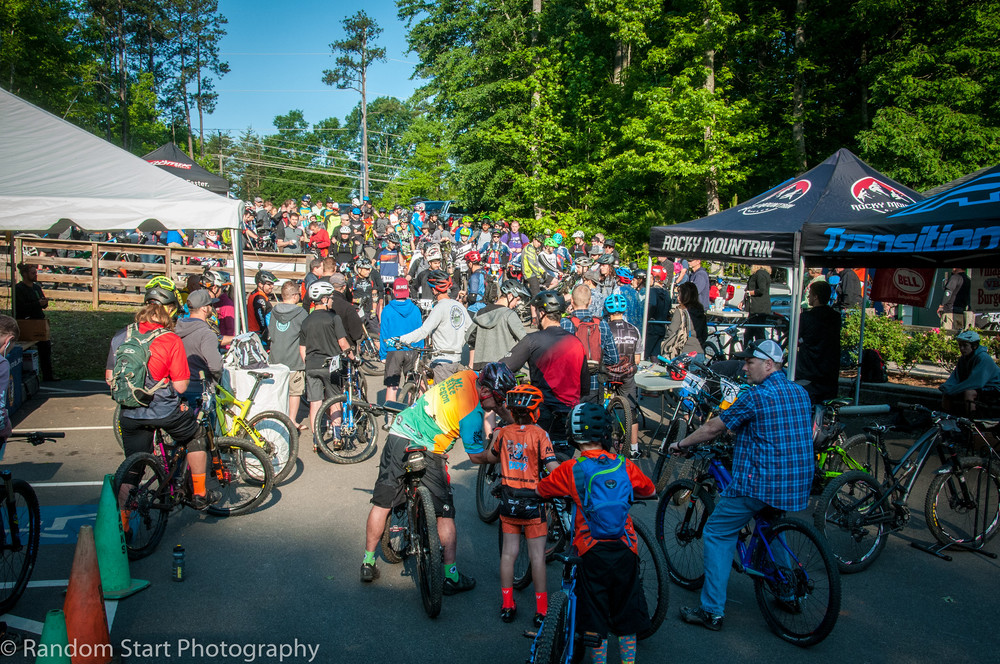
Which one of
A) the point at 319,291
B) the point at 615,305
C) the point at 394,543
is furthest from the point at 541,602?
the point at 319,291

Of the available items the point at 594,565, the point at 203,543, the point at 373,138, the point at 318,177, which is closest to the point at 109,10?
the point at 318,177

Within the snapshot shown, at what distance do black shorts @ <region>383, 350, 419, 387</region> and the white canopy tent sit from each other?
2.03 m

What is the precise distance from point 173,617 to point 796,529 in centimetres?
418

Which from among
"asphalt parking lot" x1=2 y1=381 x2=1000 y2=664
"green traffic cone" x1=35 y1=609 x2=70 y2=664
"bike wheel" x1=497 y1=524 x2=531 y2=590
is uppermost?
"green traffic cone" x1=35 y1=609 x2=70 y2=664

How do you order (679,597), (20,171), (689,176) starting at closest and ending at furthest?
1. (679,597)
2. (20,171)
3. (689,176)

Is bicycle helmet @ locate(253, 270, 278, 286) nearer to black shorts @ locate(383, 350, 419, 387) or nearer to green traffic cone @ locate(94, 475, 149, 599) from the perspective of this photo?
black shorts @ locate(383, 350, 419, 387)

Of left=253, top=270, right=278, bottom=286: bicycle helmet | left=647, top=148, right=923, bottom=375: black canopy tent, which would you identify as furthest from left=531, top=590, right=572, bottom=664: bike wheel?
left=253, top=270, right=278, bottom=286: bicycle helmet

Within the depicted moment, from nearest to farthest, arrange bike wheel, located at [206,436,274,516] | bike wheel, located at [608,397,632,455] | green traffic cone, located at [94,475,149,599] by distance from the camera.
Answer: green traffic cone, located at [94,475,149,599] < bike wheel, located at [206,436,274,516] < bike wheel, located at [608,397,632,455]

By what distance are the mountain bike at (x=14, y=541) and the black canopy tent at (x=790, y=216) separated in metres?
7.05

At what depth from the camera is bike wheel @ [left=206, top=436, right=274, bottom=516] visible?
257 inches

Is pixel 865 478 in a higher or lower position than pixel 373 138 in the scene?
lower

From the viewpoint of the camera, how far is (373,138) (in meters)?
91.4

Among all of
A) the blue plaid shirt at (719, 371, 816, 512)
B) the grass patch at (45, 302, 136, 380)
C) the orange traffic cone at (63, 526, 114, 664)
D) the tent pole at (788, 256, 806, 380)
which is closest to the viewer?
the orange traffic cone at (63, 526, 114, 664)

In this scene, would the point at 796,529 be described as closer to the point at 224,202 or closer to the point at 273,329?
the point at 273,329
